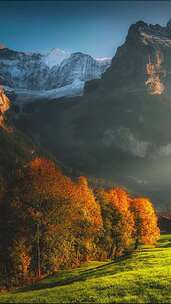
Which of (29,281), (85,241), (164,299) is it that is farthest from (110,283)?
(85,241)

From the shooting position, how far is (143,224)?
130m

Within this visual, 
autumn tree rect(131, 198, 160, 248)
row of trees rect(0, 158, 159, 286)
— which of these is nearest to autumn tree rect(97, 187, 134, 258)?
autumn tree rect(131, 198, 160, 248)

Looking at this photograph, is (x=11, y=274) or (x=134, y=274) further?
(x=11, y=274)

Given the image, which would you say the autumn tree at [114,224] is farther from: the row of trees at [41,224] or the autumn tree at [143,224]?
the row of trees at [41,224]

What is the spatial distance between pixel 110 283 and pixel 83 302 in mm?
7942

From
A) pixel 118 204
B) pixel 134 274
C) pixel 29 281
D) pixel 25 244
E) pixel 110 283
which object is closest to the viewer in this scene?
pixel 110 283

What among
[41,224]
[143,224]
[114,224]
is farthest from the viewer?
[143,224]

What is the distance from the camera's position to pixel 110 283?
45312 millimetres

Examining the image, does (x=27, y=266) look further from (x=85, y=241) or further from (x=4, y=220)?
(x=85, y=241)

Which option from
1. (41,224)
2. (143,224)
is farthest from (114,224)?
(41,224)

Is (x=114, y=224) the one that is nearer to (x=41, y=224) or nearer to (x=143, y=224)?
(x=143, y=224)

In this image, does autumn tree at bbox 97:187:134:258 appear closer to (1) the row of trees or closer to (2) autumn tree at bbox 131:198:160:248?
(2) autumn tree at bbox 131:198:160:248

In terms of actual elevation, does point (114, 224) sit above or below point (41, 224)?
below

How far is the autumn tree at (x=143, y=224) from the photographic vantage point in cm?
12894
